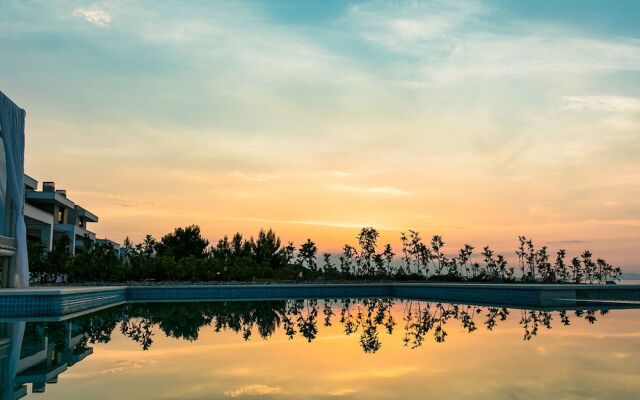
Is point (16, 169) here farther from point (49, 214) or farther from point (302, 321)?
point (49, 214)

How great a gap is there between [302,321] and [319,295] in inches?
501

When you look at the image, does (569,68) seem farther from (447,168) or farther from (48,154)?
(48,154)

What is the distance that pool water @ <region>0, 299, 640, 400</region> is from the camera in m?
6.88

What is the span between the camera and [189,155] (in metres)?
21.8

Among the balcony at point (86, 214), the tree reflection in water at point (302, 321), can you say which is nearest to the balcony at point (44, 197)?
the balcony at point (86, 214)

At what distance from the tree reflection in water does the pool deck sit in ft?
3.42

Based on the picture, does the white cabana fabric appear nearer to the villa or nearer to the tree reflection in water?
the tree reflection in water

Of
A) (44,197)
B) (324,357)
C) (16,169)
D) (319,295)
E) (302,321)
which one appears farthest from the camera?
(44,197)

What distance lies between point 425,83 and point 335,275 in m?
25.2

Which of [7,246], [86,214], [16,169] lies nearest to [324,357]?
[7,246]

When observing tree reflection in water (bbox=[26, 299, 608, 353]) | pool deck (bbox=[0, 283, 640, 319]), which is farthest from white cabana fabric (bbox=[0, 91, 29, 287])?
tree reflection in water (bbox=[26, 299, 608, 353])

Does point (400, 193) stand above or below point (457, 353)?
above

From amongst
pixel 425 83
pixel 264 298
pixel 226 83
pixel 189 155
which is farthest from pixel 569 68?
pixel 264 298

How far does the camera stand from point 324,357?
30.8ft
